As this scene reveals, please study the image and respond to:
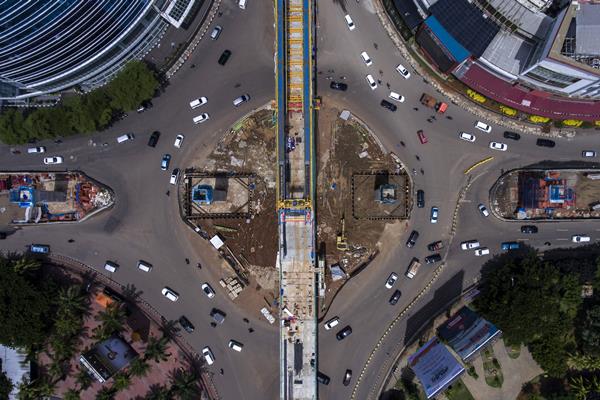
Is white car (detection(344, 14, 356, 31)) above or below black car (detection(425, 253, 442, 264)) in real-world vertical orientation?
above

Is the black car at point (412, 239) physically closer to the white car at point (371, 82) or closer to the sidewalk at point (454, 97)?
the sidewalk at point (454, 97)

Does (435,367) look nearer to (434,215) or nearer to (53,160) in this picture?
(434,215)

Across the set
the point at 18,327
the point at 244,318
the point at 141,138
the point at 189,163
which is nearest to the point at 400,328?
the point at 244,318

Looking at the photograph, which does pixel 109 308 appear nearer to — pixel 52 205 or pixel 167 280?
pixel 167 280

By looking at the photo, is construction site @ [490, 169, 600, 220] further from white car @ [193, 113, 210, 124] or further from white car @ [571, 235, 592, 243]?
white car @ [193, 113, 210, 124]

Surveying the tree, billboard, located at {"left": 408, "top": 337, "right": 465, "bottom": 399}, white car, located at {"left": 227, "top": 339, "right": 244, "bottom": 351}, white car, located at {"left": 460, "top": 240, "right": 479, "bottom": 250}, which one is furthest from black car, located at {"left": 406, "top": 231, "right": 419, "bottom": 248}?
the tree

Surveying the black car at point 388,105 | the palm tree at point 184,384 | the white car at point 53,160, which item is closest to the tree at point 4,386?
the palm tree at point 184,384

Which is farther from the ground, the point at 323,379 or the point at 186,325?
the point at 186,325

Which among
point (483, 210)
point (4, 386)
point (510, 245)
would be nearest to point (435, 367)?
point (510, 245)
